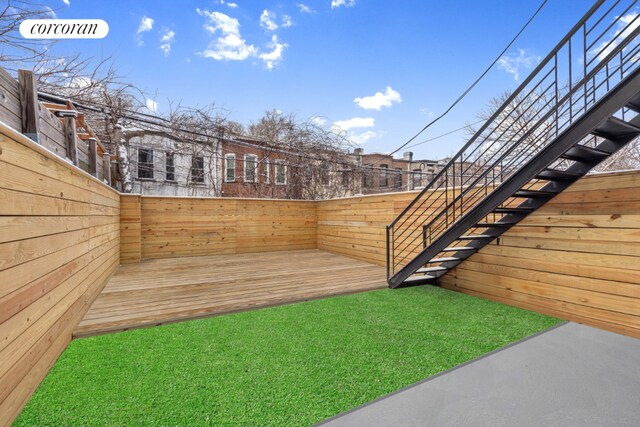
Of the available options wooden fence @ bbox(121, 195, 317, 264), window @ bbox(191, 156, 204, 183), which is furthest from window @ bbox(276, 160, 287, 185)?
window @ bbox(191, 156, 204, 183)

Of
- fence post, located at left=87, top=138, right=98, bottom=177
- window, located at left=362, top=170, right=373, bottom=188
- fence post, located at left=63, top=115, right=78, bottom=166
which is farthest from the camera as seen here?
window, located at left=362, top=170, right=373, bottom=188

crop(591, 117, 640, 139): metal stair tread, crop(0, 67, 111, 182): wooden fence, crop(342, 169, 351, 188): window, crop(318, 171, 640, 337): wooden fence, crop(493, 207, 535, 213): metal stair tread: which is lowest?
crop(318, 171, 640, 337): wooden fence

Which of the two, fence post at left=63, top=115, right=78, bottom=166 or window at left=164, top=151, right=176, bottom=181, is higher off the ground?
window at left=164, top=151, right=176, bottom=181

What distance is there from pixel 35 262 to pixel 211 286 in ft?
8.52

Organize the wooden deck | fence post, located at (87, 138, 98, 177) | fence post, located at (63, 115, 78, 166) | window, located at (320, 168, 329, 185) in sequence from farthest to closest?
1. window, located at (320, 168, 329, 185)
2. fence post, located at (87, 138, 98, 177)
3. fence post, located at (63, 115, 78, 166)
4. the wooden deck

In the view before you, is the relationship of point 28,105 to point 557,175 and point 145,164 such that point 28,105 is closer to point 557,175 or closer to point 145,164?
point 557,175

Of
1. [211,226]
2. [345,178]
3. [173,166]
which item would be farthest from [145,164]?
[345,178]

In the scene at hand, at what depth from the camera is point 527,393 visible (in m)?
1.85

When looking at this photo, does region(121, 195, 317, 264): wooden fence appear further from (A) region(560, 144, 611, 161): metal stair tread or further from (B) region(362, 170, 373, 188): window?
(A) region(560, 144, 611, 161): metal stair tread

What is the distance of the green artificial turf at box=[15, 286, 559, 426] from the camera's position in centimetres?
166

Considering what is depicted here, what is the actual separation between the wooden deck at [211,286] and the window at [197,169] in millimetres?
4746

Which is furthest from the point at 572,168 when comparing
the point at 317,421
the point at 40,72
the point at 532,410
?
the point at 40,72

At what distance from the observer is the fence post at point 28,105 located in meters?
2.19

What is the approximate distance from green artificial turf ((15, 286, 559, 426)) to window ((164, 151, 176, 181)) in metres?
9.03
